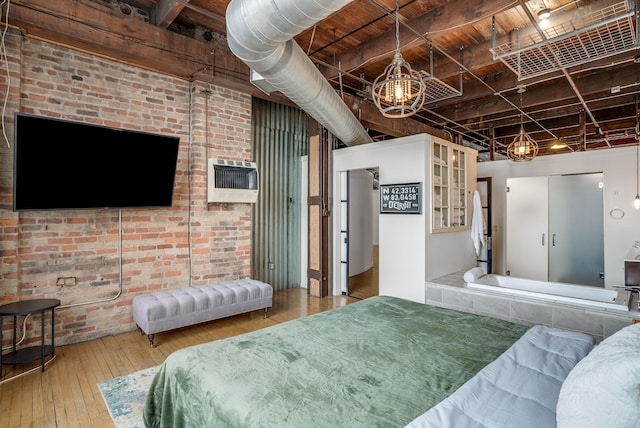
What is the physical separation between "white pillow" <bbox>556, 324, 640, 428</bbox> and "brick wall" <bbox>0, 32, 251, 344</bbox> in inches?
159

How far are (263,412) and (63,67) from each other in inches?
157

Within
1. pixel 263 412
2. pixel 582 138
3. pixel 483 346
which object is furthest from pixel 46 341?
pixel 582 138

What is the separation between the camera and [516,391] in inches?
55.8

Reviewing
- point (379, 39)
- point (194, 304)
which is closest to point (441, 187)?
point (379, 39)

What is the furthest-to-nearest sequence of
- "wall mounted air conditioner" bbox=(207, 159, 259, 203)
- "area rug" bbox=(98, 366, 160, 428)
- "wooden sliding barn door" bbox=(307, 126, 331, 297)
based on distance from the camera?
1. "wooden sliding barn door" bbox=(307, 126, 331, 297)
2. "wall mounted air conditioner" bbox=(207, 159, 259, 203)
3. "area rug" bbox=(98, 366, 160, 428)

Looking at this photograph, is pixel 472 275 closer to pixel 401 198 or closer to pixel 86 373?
pixel 401 198

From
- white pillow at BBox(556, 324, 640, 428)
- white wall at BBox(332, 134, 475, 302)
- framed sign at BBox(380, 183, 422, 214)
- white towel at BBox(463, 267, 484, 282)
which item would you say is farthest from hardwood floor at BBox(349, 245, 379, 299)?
white pillow at BBox(556, 324, 640, 428)

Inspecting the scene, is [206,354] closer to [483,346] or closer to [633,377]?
[483,346]

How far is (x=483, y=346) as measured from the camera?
6.34ft

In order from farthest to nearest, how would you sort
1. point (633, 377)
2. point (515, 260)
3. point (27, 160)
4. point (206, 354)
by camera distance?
point (515, 260)
point (27, 160)
point (206, 354)
point (633, 377)

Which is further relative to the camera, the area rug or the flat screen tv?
the flat screen tv

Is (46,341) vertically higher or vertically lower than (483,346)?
lower

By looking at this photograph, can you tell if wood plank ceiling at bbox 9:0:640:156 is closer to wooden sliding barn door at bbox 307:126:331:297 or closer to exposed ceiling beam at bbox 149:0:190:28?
exposed ceiling beam at bbox 149:0:190:28

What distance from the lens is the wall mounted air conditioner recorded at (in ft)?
14.3
